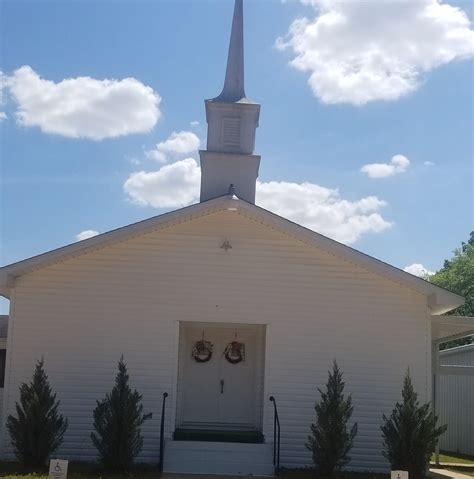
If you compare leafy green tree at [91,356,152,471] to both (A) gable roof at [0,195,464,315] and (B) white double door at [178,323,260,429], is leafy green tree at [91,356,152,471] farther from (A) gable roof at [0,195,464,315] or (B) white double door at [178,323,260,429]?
(A) gable roof at [0,195,464,315]

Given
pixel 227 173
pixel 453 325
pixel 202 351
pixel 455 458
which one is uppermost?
pixel 227 173

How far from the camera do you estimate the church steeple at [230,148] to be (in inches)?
824

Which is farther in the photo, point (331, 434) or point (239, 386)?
point (239, 386)

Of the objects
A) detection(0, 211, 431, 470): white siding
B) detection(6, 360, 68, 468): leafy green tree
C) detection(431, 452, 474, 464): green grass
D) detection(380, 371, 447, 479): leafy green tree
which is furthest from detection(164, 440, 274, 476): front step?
detection(431, 452, 474, 464): green grass

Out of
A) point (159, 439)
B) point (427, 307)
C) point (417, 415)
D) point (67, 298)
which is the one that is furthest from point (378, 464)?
point (67, 298)

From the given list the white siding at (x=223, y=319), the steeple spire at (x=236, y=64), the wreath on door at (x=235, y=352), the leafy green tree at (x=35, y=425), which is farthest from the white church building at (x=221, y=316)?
the steeple spire at (x=236, y=64)

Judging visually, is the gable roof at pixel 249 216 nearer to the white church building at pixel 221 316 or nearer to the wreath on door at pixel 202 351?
the white church building at pixel 221 316

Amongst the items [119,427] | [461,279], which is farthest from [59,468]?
[461,279]

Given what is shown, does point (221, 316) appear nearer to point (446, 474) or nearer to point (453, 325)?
point (453, 325)

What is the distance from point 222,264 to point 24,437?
197 inches

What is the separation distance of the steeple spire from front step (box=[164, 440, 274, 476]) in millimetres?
10567

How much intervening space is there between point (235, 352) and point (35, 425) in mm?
4606

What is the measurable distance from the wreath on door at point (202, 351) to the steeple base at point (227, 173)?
17.7 ft

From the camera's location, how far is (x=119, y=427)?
13.9 metres
